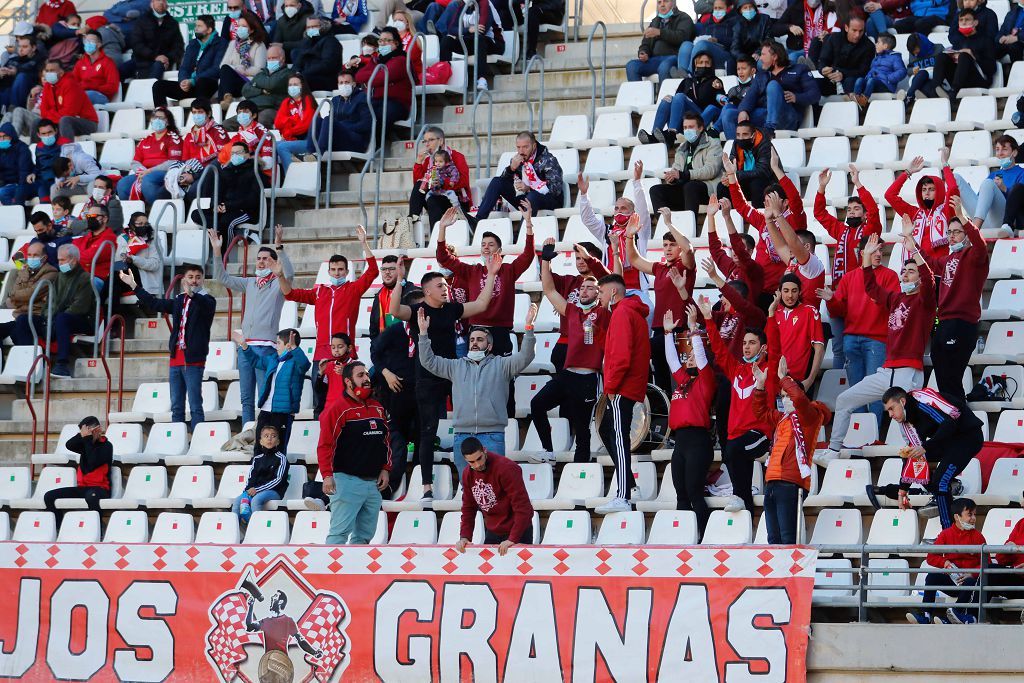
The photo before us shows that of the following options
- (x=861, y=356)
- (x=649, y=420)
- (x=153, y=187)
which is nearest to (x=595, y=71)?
(x=153, y=187)

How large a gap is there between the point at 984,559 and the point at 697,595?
1689 millimetres

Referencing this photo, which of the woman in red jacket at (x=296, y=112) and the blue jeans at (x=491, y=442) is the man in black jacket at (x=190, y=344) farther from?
the woman in red jacket at (x=296, y=112)

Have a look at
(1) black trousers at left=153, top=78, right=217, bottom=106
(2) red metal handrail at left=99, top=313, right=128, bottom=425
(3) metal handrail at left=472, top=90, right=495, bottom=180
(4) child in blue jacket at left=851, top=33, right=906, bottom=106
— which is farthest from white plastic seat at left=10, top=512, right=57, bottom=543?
(4) child in blue jacket at left=851, top=33, right=906, bottom=106

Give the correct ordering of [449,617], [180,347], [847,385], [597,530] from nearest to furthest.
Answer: [449,617] < [597,530] < [847,385] < [180,347]

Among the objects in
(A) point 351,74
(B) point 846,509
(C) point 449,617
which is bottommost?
(C) point 449,617

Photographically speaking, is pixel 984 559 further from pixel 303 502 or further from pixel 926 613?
pixel 303 502

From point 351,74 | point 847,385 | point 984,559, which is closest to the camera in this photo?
point 984,559

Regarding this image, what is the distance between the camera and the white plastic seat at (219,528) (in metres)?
13.5

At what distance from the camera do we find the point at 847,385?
13.6 metres

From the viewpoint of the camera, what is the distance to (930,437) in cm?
1194

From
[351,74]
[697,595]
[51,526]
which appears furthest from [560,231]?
[697,595]

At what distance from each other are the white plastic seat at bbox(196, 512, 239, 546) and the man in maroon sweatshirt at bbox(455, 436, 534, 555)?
2.26 m

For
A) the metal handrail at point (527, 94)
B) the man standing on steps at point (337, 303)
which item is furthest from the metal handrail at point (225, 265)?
the metal handrail at point (527, 94)

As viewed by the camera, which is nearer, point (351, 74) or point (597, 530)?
point (597, 530)
